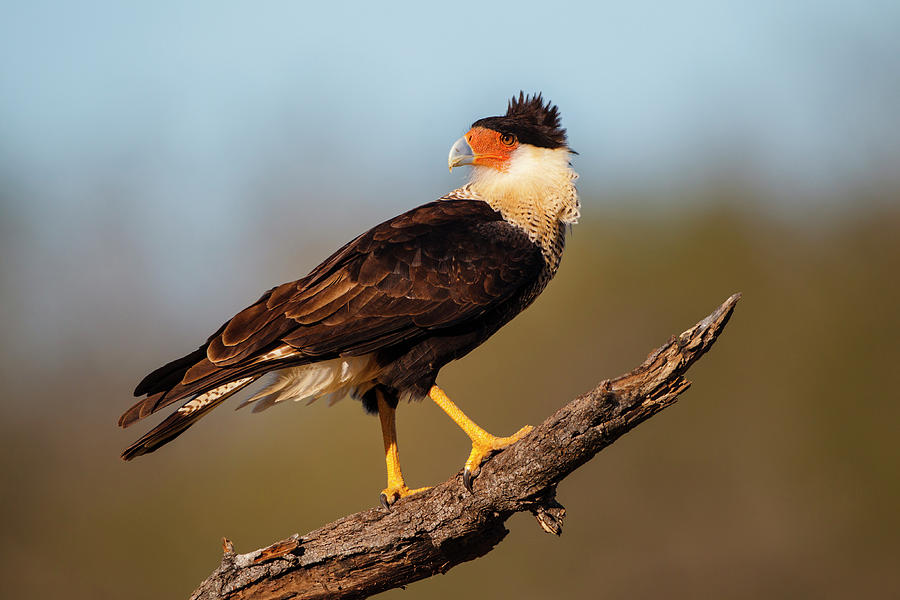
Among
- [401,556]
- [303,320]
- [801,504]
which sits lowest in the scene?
[801,504]

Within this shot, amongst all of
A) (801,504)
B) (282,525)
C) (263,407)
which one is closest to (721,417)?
(801,504)

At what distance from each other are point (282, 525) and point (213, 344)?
1295 centimetres

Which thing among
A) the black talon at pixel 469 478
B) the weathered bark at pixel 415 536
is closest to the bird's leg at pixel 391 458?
the weathered bark at pixel 415 536

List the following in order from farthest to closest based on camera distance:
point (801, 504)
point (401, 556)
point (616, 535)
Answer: point (801, 504) → point (616, 535) → point (401, 556)

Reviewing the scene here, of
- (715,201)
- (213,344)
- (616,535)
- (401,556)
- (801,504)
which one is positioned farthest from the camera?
(715,201)

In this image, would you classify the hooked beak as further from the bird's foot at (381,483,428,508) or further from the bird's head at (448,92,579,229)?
the bird's foot at (381,483,428,508)

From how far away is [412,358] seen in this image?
565cm

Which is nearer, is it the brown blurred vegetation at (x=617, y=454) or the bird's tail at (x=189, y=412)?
the bird's tail at (x=189, y=412)

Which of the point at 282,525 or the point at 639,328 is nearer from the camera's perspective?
the point at 282,525

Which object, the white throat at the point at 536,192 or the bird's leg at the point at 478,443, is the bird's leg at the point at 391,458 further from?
the white throat at the point at 536,192

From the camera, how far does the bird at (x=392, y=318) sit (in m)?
5.34

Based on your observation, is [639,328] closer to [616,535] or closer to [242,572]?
[616,535]

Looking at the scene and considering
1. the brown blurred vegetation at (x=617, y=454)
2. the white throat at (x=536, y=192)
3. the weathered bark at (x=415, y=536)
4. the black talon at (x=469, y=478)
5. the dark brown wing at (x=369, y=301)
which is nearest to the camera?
the weathered bark at (x=415, y=536)

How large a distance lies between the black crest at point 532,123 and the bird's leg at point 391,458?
203cm
